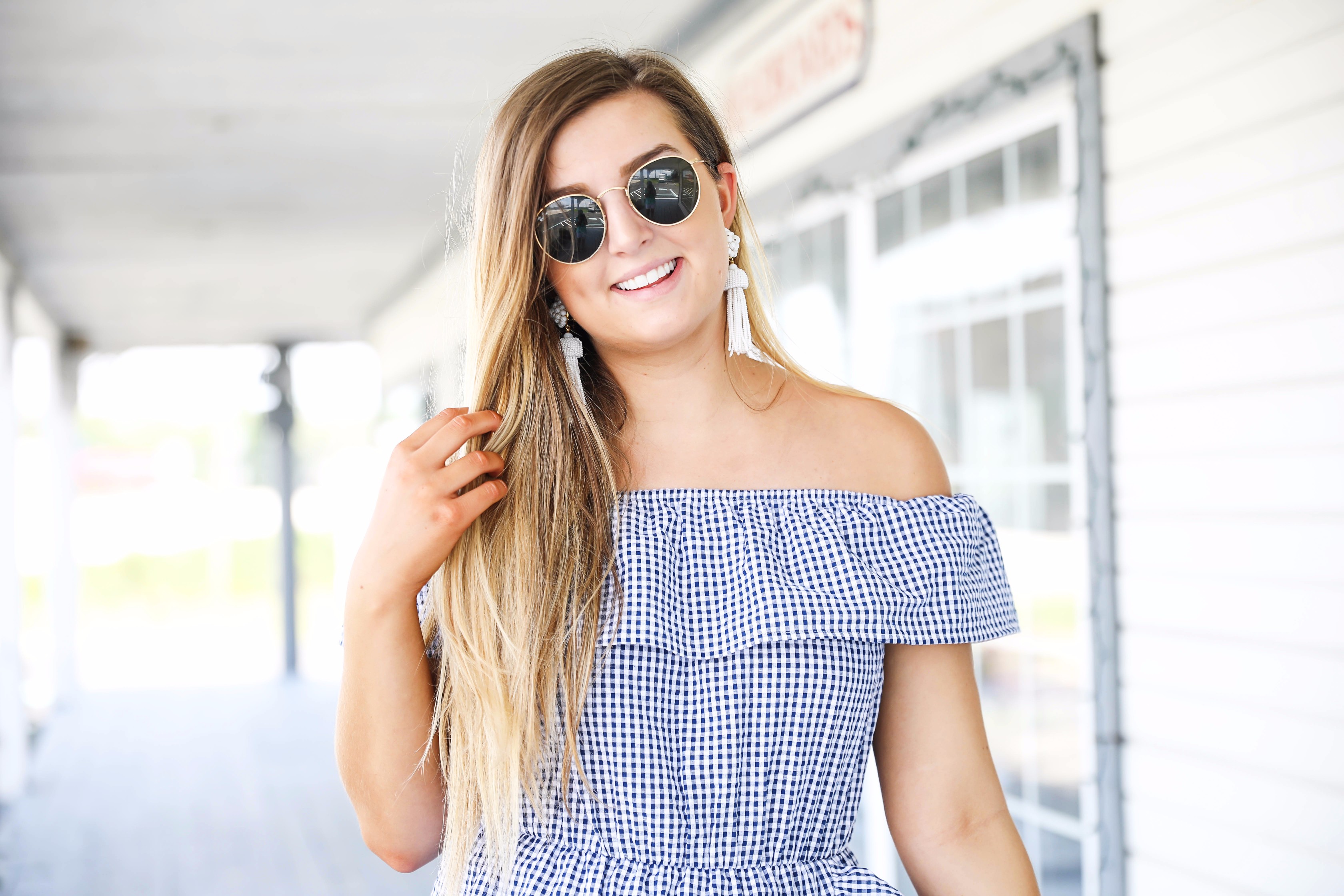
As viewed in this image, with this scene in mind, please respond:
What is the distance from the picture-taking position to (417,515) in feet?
3.67

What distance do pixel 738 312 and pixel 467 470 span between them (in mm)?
412

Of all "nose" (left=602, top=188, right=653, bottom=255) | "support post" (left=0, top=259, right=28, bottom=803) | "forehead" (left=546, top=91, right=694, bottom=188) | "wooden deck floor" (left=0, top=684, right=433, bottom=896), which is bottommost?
"wooden deck floor" (left=0, top=684, right=433, bottom=896)

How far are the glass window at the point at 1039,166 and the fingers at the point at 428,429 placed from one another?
1.85 m

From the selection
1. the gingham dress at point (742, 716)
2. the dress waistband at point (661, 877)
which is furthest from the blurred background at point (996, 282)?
the dress waistband at point (661, 877)

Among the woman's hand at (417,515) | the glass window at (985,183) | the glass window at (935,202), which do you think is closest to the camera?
the woman's hand at (417,515)

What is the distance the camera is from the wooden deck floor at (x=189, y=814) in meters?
5.02

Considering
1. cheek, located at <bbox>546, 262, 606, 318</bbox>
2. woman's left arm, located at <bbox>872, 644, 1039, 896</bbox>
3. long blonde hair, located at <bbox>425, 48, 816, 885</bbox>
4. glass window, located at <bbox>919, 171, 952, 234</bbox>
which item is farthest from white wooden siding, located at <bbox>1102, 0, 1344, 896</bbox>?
cheek, located at <bbox>546, 262, 606, 318</bbox>

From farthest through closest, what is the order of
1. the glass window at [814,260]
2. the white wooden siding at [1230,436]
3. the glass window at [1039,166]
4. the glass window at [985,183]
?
the glass window at [814,260] → the glass window at [985,183] → the glass window at [1039,166] → the white wooden siding at [1230,436]

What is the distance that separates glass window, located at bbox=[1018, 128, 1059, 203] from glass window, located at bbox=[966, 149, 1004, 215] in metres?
0.08

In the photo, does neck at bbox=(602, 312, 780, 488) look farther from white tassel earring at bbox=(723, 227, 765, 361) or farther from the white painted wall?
the white painted wall

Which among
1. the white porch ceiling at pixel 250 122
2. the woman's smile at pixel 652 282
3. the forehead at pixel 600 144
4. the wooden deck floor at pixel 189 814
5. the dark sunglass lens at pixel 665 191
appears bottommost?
the wooden deck floor at pixel 189 814

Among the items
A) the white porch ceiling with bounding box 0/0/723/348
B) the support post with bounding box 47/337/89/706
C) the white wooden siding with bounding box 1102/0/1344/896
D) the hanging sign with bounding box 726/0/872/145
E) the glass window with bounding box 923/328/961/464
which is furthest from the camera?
the support post with bounding box 47/337/89/706

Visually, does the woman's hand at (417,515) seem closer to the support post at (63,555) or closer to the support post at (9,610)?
the support post at (9,610)

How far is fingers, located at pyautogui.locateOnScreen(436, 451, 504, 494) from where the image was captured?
3.73ft
